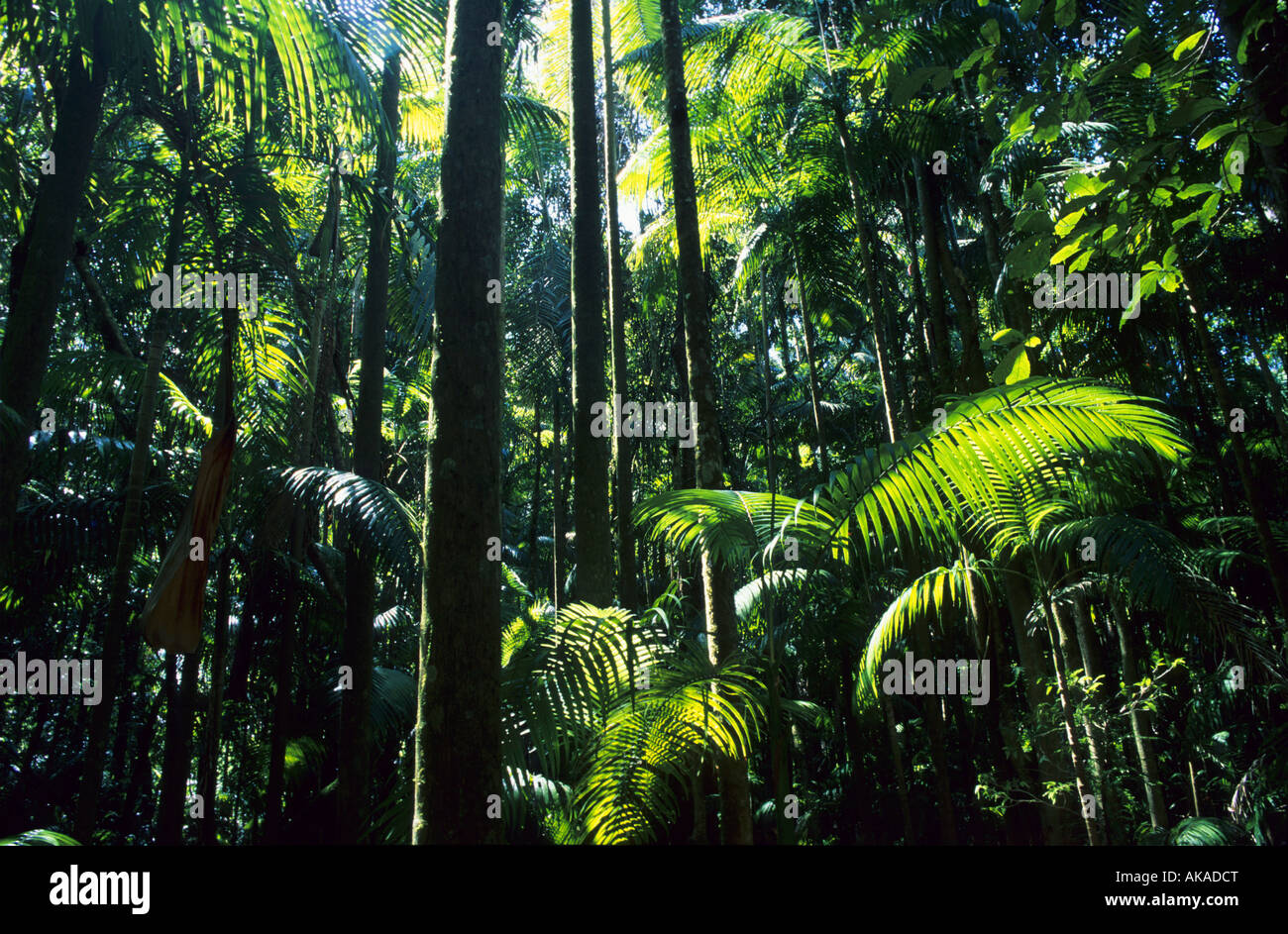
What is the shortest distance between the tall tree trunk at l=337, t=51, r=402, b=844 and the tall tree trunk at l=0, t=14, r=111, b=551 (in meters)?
1.74

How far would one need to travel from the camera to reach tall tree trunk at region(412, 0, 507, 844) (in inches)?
116

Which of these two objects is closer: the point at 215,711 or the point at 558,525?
the point at 215,711

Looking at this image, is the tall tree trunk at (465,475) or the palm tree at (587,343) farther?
the palm tree at (587,343)

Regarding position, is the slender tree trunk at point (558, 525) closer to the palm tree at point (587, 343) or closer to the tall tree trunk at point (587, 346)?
the tall tree trunk at point (587, 346)

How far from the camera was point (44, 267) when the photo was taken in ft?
15.0

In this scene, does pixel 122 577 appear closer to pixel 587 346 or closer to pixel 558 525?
pixel 587 346

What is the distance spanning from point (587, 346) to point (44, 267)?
3538mm

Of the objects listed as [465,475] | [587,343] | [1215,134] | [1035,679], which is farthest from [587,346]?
[1215,134]

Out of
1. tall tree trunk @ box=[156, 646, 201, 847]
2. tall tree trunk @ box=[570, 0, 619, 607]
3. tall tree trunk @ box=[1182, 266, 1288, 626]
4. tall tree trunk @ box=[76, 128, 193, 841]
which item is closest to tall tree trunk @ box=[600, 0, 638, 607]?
tall tree trunk @ box=[570, 0, 619, 607]

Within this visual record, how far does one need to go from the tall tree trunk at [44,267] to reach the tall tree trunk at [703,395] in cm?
372

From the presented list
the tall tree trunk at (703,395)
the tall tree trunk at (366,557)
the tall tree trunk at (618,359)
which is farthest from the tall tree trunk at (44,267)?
the tall tree trunk at (618,359)

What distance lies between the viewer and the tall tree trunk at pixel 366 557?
20.3 ft

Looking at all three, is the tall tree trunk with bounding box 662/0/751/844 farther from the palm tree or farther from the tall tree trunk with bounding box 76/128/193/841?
the tall tree trunk with bounding box 76/128/193/841

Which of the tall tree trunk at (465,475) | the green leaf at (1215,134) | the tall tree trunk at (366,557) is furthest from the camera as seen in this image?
the tall tree trunk at (366,557)
